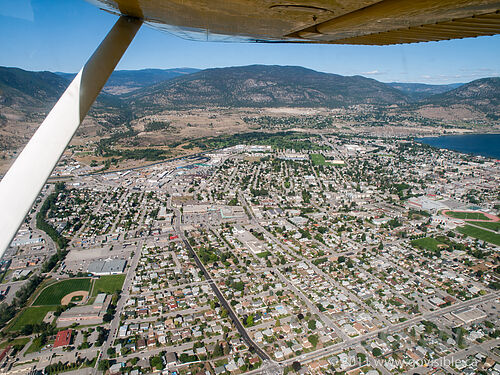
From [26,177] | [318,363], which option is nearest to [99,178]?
[318,363]

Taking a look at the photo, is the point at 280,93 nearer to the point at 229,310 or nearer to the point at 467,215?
the point at 467,215

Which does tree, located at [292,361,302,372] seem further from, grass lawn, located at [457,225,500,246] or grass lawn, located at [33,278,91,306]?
grass lawn, located at [457,225,500,246]

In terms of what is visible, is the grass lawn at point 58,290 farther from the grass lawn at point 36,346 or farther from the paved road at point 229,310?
the paved road at point 229,310

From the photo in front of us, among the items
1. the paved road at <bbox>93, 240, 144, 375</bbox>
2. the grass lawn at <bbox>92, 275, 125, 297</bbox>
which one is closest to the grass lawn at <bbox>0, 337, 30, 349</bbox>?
the paved road at <bbox>93, 240, 144, 375</bbox>

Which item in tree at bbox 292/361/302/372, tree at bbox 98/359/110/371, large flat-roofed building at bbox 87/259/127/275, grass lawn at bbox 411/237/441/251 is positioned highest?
large flat-roofed building at bbox 87/259/127/275

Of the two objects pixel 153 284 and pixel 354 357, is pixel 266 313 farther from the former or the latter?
pixel 153 284
